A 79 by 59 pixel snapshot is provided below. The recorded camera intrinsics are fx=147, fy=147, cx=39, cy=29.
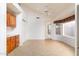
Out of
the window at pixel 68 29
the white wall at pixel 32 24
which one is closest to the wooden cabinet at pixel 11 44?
the white wall at pixel 32 24

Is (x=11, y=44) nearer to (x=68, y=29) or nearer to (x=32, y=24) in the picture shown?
(x=68, y=29)

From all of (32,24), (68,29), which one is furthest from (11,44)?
(32,24)

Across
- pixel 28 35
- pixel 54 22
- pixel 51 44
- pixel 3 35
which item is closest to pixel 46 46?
pixel 51 44

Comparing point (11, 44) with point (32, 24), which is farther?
point (32, 24)

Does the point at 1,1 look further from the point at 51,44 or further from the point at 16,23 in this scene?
the point at 51,44

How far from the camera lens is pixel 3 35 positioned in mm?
2234

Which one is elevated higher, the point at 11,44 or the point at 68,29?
the point at 68,29

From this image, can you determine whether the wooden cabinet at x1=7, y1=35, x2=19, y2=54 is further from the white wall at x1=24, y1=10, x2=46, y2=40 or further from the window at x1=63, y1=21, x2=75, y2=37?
the window at x1=63, y1=21, x2=75, y2=37

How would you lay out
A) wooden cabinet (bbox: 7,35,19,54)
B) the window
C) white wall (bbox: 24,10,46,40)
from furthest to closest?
white wall (bbox: 24,10,46,40), the window, wooden cabinet (bbox: 7,35,19,54)

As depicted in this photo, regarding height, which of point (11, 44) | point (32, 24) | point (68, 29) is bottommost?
point (11, 44)

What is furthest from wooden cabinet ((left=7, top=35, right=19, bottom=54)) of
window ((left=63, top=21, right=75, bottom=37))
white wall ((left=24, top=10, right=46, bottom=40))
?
window ((left=63, top=21, right=75, bottom=37))

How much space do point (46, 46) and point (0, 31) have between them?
2595 millimetres

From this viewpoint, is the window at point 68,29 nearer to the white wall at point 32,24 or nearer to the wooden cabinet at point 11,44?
the white wall at point 32,24

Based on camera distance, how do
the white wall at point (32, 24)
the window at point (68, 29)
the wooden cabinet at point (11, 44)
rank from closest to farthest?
the wooden cabinet at point (11, 44) < the window at point (68, 29) < the white wall at point (32, 24)
